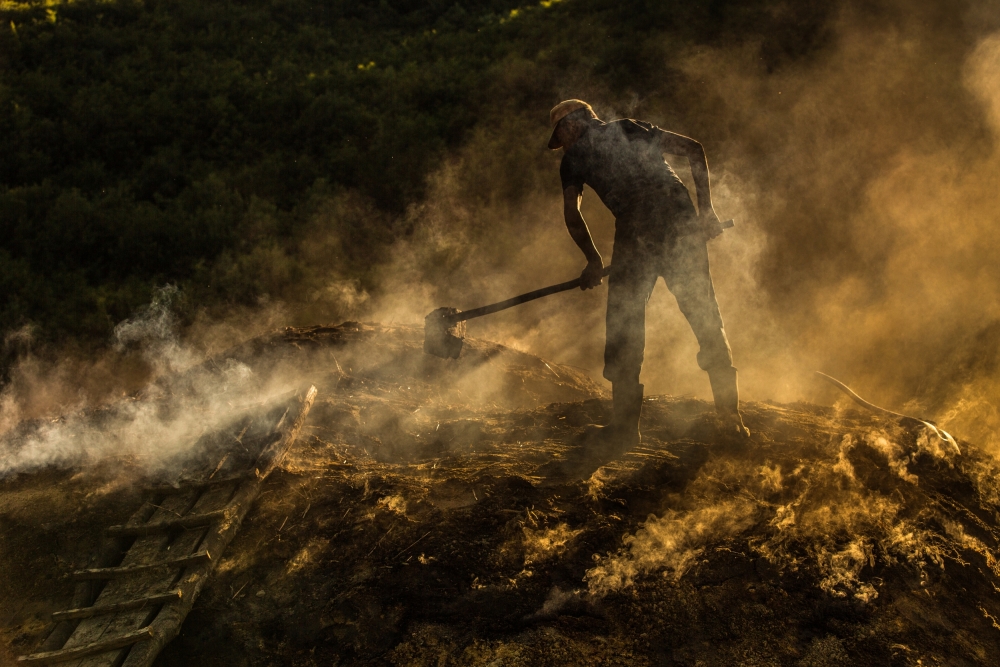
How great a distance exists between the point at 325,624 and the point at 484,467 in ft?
4.29

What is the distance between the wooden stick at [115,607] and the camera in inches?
113

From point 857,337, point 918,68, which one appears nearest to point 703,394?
point 857,337

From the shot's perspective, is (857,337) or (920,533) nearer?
(920,533)

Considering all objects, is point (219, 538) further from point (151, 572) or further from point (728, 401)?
point (728, 401)

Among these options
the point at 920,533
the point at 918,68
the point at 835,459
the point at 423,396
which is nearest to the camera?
the point at 920,533

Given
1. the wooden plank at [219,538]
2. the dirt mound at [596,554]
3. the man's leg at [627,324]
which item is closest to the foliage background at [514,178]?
the dirt mound at [596,554]

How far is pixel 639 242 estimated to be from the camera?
377 cm

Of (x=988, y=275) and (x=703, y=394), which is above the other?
(x=988, y=275)

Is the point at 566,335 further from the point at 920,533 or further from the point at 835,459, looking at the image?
the point at 920,533

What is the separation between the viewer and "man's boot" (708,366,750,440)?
3.80 metres

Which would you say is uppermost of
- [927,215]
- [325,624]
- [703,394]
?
[927,215]

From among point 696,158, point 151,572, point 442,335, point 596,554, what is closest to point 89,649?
point 151,572

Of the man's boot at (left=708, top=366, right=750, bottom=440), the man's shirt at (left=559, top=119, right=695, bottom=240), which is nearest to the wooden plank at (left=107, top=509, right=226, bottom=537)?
the man's shirt at (left=559, top=119, right=695, bottom=240)

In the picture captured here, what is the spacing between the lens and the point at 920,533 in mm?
3158
